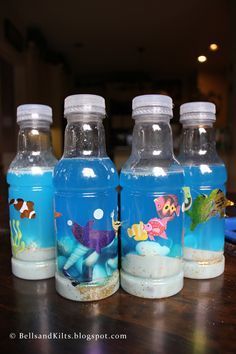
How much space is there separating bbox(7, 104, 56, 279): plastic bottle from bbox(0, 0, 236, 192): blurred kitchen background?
50.6 inches

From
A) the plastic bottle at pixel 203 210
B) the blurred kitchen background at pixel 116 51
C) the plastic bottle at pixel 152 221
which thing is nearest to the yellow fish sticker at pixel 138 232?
the plastic bottle at pixel 152 221

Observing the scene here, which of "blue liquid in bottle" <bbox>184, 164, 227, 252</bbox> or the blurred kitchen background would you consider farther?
the blurred kitchen background

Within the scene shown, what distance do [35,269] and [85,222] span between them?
0.53 feet

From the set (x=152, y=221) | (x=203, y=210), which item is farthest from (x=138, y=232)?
(x=203, y=210)

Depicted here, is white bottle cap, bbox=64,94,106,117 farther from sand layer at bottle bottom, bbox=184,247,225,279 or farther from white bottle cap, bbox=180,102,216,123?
sand layer at bottle bottom, bbox=184,247,225,279

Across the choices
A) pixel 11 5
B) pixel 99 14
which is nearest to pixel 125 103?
pixel 99 14

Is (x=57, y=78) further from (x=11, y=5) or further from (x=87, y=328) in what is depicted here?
(x=87, y=328)

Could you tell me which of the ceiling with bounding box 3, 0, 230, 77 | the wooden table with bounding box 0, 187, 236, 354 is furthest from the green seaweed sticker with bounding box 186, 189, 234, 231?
the ceiling with bounding box 3, 0, 230, 77

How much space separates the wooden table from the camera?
0.37 meters

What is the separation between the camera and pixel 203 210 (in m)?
0.55

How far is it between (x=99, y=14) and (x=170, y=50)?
1351mm

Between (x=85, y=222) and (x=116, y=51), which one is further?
(x=116, y=51)

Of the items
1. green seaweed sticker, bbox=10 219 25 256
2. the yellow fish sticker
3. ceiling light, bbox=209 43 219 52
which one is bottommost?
green seaweed sticker, bbox=10 219 25 256

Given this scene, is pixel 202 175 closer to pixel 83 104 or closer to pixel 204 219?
pixel 204 219
